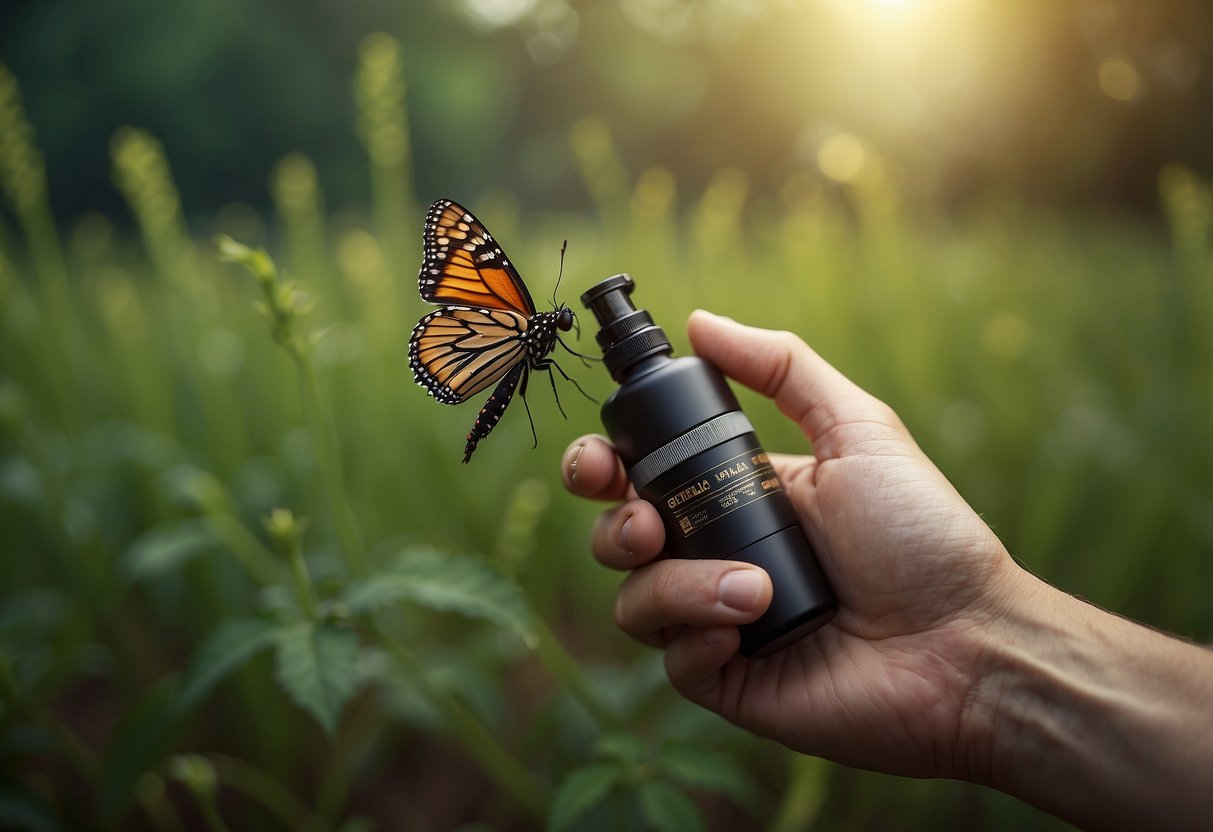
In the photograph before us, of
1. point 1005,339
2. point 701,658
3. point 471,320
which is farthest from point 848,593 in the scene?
point 1005,339

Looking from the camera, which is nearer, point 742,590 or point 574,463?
point 742,590

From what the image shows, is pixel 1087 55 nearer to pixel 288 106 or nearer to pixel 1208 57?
pixel 1208 57

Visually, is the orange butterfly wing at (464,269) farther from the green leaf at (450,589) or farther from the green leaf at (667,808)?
the green leaf at (667,808)

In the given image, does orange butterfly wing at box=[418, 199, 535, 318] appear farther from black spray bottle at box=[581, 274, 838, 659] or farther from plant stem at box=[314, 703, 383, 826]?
plant stem at box=[314, 703, 383, 826]

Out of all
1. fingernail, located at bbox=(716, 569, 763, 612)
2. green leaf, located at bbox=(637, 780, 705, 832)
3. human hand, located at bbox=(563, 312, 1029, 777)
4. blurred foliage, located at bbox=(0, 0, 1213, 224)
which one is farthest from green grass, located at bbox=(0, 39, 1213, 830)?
blurred foliage, located at bbox=(0, 0, 1213, 224)

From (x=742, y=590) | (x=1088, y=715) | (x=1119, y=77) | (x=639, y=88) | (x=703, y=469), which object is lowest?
(x=1088, y=715)

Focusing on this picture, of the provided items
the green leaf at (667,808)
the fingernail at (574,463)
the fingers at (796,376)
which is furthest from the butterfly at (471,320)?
the green leaf at (667,808)

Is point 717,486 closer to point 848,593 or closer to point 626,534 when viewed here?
point 626,534
